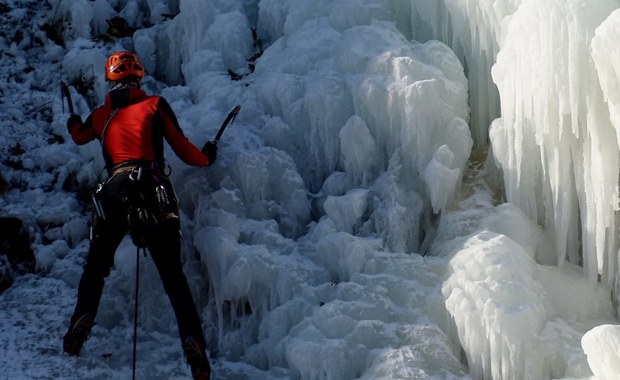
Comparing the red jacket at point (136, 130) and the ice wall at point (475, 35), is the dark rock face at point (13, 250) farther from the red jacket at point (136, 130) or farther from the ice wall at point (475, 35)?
the ice wall at point (475, 35)

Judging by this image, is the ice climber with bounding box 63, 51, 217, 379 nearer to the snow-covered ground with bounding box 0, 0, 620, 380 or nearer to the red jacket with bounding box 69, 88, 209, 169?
the red jacket with bounding box 69, 88, 209, 169

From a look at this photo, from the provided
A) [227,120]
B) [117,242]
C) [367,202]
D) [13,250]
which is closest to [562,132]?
[367,202]

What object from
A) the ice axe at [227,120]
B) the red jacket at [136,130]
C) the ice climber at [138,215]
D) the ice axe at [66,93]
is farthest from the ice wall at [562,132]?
the ice axe at [66,93]

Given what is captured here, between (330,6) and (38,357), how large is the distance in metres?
4.21

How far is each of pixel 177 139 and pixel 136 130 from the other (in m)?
0.35

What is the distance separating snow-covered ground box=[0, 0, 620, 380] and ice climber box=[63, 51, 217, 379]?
435 mm

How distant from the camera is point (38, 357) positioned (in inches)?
216

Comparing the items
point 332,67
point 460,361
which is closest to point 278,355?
point 460,361

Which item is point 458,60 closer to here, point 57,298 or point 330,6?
point 330,6

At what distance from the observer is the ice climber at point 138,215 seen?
528 centimetres

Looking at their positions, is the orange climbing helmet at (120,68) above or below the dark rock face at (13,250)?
above

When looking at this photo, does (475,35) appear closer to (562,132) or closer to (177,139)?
(562,132)

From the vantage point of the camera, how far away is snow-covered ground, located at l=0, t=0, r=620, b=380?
16.7 ft

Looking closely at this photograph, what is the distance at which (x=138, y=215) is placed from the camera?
531 centimetres
